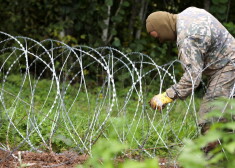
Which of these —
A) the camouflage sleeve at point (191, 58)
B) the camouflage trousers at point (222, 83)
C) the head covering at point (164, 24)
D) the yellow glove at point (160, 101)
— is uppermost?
the head covering at point (164, 24)

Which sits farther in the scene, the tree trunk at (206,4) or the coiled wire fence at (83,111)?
the tree trunk at (206,4)

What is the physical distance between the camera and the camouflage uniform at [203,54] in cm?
444

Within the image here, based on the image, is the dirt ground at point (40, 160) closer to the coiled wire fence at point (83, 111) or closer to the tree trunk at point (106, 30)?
the coiled wire fence at point (83, 111)

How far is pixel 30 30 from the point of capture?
39.0 feet

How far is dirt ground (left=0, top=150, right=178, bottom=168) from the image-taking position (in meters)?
4.36

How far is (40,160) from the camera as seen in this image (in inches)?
186

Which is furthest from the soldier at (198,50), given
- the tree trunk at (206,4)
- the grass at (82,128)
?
the tree trunk at (206,4)

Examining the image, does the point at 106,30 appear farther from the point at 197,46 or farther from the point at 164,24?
the point at 197,46

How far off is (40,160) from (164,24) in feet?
6.28

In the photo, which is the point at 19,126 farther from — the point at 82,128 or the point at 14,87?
the point at 14,87

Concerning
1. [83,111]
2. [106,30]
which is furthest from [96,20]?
[83,111]

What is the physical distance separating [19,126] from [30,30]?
20.8 ft

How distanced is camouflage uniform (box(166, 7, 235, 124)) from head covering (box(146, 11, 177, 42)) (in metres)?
0.16

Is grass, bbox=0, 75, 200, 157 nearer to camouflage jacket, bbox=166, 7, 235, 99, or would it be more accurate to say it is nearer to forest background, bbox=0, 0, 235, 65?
camouflage jacket, bbox=166, 7, 235, 99
